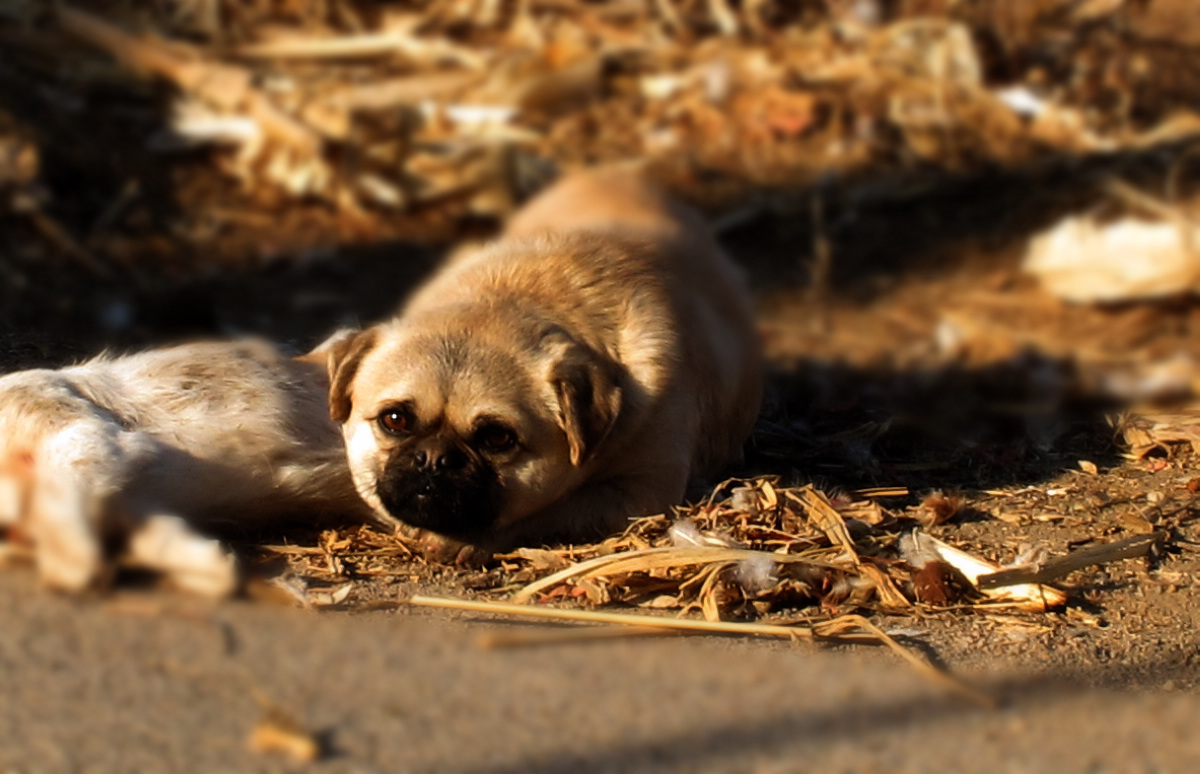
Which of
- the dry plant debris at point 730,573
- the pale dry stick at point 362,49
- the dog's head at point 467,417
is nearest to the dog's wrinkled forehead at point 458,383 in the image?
the dog's head at point 467,417

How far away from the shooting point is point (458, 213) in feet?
34.8

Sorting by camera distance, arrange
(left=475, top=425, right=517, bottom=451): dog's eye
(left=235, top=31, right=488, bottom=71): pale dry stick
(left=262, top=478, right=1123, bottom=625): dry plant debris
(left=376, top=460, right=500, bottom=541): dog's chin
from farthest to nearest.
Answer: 1. (left=235, top=31, right=488, bottom=71): pale dry stick
2. (left=475, top=425, right=517, bottom=451): dog's eye
3. (left=376, top=460, right=500, bottom=541): dog's chin
4. (left=262, top=478, right=1123, bottom=625): dry plant debris

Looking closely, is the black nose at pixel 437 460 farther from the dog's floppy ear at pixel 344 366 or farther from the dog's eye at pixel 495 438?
the dog's floppy ear at pixel 344 366

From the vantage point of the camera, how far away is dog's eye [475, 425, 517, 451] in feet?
14.7

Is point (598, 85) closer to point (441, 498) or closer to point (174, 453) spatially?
point (441, 498)

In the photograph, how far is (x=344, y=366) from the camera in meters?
4.62

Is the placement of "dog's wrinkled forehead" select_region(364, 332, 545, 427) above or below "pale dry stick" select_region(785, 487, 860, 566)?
above

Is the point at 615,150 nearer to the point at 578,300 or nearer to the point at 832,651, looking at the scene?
the point at 578,300

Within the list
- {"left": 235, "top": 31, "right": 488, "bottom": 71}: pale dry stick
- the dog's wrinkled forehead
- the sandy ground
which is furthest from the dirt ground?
{"left": 235, "top": 31, "right": 488, "bottom": 71}: pale dry stick

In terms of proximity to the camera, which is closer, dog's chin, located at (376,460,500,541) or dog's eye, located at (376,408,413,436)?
dog's chin, located at (376,460,500,541)

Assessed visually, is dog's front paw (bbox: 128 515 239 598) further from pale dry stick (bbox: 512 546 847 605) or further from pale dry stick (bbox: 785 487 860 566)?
pale dry stick (bbox: 785 487 860 566)

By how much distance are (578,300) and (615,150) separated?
6.56 metres

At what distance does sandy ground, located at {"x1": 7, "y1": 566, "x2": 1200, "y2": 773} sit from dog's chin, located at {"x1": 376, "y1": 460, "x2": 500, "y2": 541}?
0.92 metres

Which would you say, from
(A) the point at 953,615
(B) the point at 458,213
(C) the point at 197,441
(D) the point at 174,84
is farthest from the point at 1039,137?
(C) the point at 197,441
